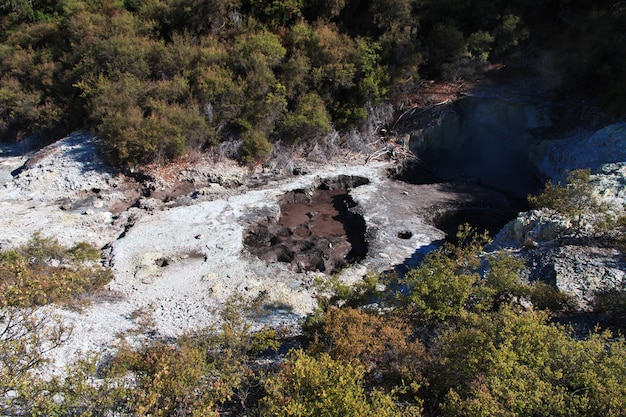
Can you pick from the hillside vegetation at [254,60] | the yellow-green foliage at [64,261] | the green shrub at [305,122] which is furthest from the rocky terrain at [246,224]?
the hillside vegetation at [254,60]

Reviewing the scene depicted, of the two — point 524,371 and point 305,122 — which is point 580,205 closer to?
point 524,371

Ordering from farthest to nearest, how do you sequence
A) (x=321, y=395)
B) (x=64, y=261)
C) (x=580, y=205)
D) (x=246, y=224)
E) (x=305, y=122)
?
(x=305, y=122), (x=246, y=224), (x=64, y=261), (x=580, y=205), (x=321, y=395)

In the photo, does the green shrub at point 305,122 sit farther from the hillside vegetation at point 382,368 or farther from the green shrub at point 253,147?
the hillside vegetation at point 382,368

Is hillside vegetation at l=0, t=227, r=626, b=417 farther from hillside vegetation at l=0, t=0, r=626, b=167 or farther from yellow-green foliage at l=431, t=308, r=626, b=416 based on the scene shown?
hillside vegetation at l=0, t=0, r=626, b=167

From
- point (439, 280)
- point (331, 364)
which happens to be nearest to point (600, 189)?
point (439, 280)

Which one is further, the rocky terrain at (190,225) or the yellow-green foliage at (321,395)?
the rocky terrain at (190,225)

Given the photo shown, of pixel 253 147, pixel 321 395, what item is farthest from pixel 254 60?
pixel 321 395

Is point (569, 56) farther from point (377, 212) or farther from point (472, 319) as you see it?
point (472, 319)
